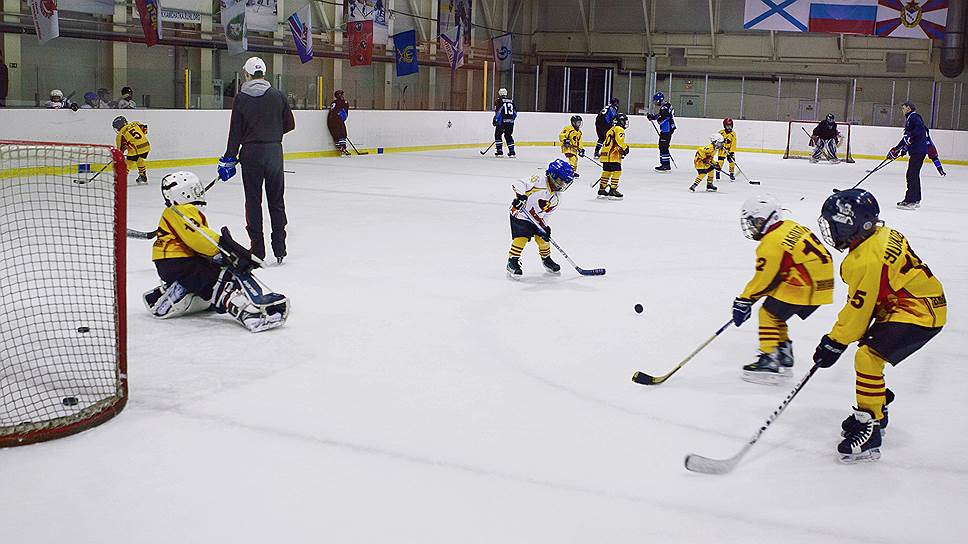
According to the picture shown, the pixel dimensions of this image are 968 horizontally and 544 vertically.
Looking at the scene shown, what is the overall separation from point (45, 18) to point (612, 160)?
7456mm

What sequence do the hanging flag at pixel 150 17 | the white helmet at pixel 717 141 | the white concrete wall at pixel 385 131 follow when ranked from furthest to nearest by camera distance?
the hanging flag at pixel 150 17
the white helmet at pixel 717 141
the white concrete wall at pixel 385 131

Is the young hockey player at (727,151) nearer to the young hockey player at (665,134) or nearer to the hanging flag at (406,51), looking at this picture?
the young hockey player at (665,134)

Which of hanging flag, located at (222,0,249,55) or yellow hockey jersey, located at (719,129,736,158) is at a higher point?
hanging flag, located at (222,0,249,55)

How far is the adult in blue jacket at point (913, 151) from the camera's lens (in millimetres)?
11656

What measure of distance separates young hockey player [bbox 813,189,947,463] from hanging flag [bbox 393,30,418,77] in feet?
62.0

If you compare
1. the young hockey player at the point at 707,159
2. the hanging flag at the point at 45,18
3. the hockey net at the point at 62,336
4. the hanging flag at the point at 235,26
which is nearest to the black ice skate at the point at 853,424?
the hockey net at the point at 62,336

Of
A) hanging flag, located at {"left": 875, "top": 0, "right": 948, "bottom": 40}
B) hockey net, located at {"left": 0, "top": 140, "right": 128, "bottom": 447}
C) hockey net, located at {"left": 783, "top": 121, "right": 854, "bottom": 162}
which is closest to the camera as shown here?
hockey net, located at {"left": 0, "top": 140, "right": 128, "bottom": 447}

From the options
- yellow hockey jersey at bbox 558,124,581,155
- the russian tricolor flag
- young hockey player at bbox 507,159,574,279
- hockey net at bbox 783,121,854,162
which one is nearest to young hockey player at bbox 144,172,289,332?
young hockey player at bbox 507,159,574,279

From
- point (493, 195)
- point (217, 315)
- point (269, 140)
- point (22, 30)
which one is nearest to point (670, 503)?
point (217, 315)

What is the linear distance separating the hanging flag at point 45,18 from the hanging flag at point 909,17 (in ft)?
56.8

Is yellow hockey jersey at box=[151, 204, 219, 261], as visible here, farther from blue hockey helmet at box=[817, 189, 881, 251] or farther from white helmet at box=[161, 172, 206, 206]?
blue hockey helmet at box=[817, 189, 881, 251]

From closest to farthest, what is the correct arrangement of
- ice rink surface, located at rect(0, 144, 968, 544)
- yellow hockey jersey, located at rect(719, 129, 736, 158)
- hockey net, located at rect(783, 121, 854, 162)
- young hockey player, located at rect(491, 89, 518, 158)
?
ice rink surface, located at rect(0, 144, 968, 544) → yellow hockey jersey, located at rect(719, 129, 736, 158) → young hockey player, located at rect(491, 89, 518, 158) → hockey net, located at rect(783, 121, 854, 162)

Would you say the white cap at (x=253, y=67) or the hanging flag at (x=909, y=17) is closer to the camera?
the white cap at (x=253, y=67)

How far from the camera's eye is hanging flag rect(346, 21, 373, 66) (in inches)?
795
